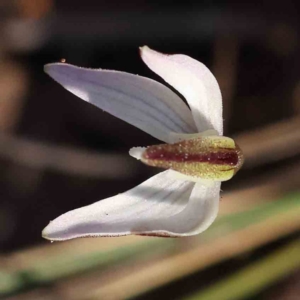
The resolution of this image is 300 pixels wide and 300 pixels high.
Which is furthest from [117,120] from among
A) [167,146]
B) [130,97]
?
[167,146]

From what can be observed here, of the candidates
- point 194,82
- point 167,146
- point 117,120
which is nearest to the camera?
point 167,146

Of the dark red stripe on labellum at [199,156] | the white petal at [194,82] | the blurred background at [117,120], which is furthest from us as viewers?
the blurred background at [117,120]

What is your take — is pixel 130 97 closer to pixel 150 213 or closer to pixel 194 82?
pixel 194 82

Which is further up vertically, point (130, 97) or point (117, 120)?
point (117, 120)

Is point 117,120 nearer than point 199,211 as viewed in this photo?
No

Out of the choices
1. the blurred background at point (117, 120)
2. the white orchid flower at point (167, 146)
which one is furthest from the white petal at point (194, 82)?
the blurred background at point (117, 120)

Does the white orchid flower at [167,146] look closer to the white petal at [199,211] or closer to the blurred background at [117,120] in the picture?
the white petal at [199,211]

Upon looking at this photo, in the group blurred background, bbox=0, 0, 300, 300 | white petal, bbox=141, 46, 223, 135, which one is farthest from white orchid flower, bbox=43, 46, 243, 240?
blurred background, bbox=0, 0, 300, 300

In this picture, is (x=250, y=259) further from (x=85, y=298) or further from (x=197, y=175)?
(x=197, y=175)

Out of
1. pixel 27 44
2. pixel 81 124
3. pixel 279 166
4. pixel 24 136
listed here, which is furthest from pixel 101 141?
pixel 279 166
